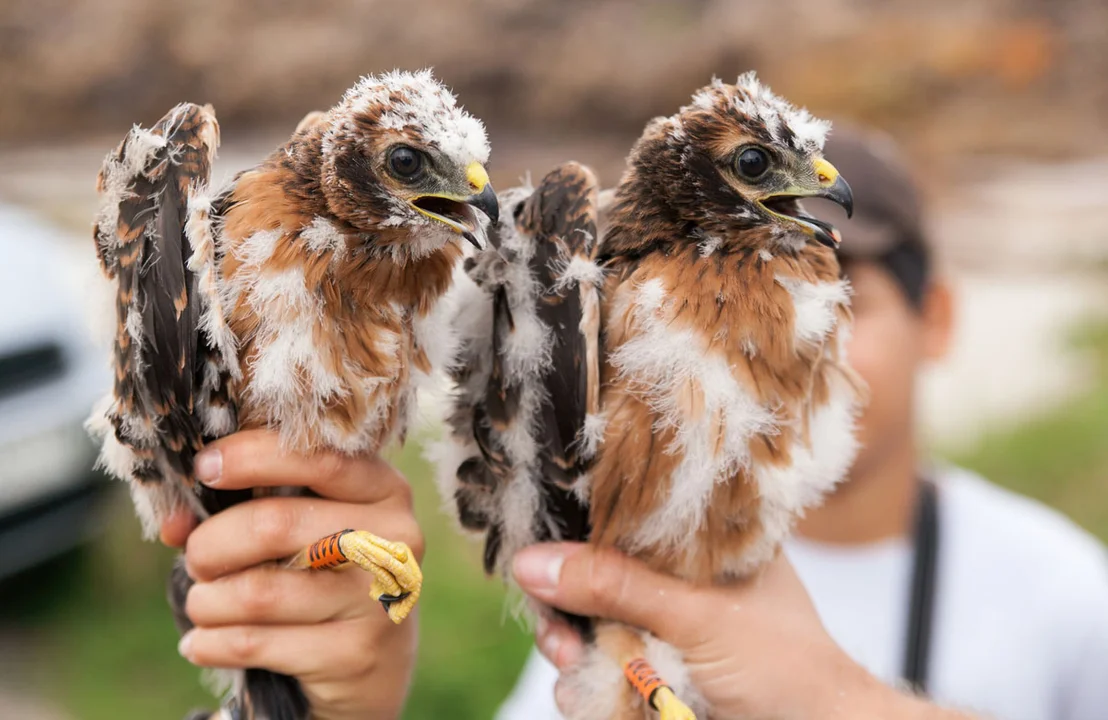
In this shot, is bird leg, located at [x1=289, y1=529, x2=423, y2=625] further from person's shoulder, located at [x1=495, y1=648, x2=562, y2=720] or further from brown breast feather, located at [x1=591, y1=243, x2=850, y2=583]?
person's shoulder, located at [x1=495, y1=648, x2=562, y2=720]

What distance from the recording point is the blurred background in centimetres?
609

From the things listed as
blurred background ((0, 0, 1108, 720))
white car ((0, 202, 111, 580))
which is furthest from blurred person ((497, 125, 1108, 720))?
white car ((0, 202, 111, 580))

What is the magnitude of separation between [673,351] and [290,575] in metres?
1.08

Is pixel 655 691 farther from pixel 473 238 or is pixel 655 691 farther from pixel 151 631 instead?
pixel 151 631

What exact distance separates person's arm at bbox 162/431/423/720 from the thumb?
0.33 metres

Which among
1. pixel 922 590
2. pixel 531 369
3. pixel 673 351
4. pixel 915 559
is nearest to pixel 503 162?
pixel 915 559

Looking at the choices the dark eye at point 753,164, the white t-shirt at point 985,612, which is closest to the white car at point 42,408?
the white t-shirt at point 985,612

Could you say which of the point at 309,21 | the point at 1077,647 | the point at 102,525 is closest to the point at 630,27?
the point at 309,21

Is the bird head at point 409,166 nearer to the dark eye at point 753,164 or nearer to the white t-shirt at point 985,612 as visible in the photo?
the dark eye at point 753,164

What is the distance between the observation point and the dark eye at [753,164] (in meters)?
2.28

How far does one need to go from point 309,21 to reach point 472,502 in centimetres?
1459

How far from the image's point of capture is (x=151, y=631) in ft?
20.8

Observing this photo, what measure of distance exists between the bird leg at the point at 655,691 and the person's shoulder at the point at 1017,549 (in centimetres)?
197

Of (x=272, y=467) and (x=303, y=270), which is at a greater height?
(x=303, y=270)
